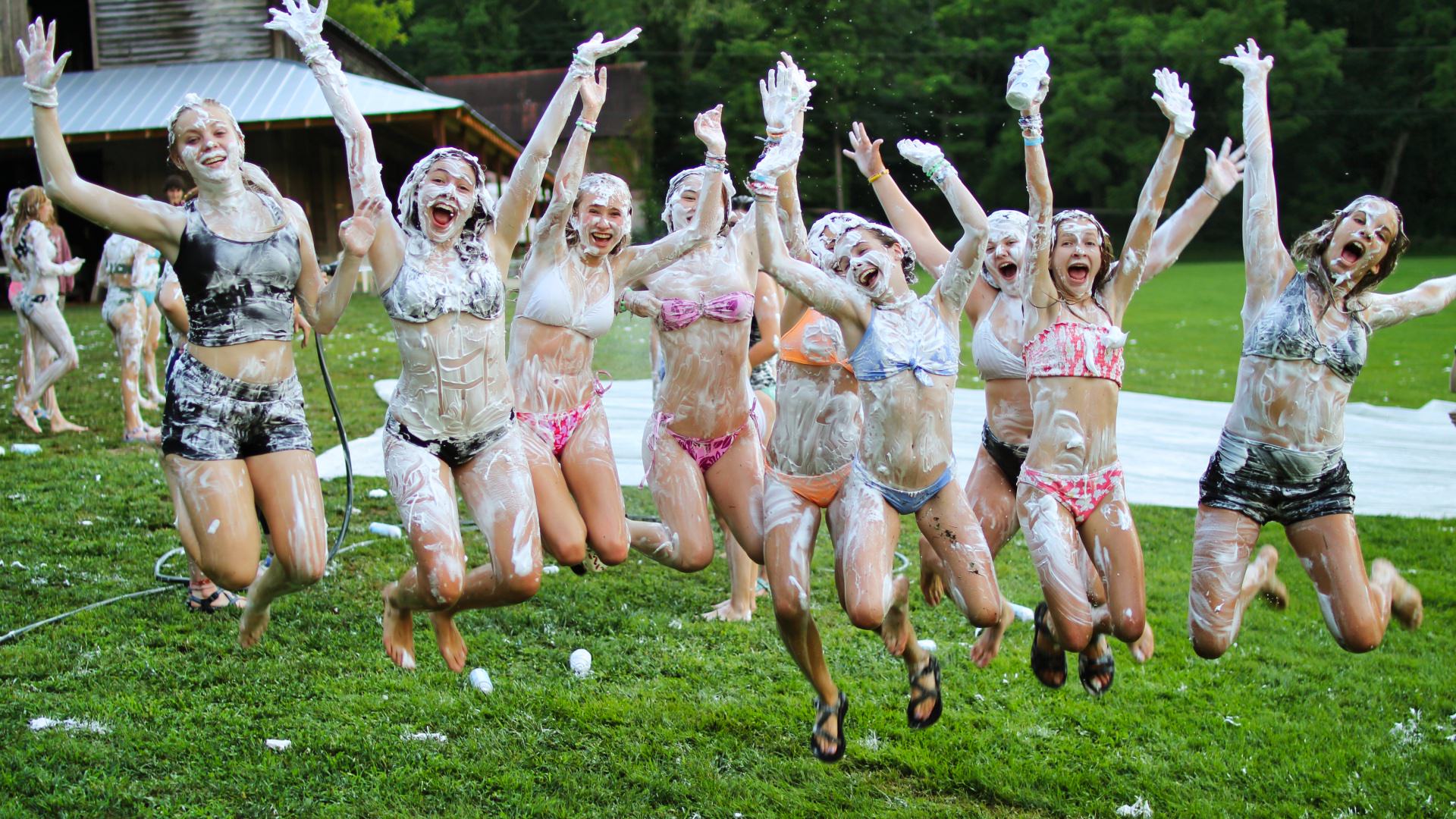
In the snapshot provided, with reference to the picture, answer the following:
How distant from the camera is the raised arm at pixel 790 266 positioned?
15.6ft

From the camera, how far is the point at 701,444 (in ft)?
18.6

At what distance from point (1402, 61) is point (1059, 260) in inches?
1697

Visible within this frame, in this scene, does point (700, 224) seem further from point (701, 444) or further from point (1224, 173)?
point (1224, 173)

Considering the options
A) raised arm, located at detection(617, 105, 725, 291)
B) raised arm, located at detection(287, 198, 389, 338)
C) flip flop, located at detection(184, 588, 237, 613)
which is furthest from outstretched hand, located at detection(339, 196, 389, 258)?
flip flop, located at detection(184, 588, 237, 613)

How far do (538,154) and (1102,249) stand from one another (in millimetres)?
2382

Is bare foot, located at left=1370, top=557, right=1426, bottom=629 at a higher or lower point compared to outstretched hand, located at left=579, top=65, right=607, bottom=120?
lower

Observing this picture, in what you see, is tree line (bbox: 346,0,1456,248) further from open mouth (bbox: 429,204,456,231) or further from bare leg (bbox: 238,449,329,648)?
bare leg (bbox: 238,449,329,648)

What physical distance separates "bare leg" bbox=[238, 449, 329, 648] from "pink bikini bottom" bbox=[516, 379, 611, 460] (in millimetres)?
977

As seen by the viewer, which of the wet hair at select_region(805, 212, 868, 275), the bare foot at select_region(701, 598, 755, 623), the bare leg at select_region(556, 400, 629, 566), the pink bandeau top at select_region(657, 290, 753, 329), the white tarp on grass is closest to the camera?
the wet hair at select_region(805, 212, 868, 275)

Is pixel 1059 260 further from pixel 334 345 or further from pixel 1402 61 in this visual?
pixel 1402 61

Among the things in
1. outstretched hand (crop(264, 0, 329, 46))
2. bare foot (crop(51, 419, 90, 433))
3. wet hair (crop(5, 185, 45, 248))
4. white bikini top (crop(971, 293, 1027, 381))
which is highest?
outstretched hand (crop(264, 0, 329, 46))

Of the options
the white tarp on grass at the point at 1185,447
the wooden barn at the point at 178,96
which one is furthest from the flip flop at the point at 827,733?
the wooden barn at the point at 178,96

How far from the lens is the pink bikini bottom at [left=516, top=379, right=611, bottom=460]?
549 cm

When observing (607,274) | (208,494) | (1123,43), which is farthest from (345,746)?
(1123,43)
